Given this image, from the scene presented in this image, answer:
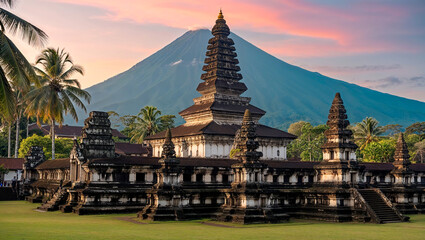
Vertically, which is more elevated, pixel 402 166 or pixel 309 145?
pixel 309 145

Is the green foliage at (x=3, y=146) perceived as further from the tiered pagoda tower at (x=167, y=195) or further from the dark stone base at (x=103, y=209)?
the tiered pagoda tower at (x=167, y=195)

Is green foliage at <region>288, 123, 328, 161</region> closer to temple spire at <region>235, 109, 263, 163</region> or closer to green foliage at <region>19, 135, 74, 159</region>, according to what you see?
green foliage at <region>19, 135, 74, 159</region>

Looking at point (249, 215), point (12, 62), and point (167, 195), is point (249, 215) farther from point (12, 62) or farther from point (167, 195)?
point (12, 62)

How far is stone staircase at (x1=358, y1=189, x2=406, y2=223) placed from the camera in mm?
35094

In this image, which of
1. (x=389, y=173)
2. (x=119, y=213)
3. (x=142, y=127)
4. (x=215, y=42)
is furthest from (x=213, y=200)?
(x=142, y=127)

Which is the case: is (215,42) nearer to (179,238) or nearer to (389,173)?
(389,173)

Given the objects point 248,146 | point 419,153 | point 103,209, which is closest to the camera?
point 248,146

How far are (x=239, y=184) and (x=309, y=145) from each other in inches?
2618

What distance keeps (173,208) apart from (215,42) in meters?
41.3

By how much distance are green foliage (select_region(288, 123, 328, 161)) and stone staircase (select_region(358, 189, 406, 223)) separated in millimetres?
56809

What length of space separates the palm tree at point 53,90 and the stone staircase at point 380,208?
36.2 meters

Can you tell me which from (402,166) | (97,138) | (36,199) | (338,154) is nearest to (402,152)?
(402,166)

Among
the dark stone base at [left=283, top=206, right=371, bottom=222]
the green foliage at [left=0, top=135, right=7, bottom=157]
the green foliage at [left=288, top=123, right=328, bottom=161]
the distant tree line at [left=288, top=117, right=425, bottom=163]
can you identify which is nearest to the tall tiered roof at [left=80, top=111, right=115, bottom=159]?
the dark stone base at [left=283, top=206, right=371, bottom=222]

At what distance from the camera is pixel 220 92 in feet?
226
